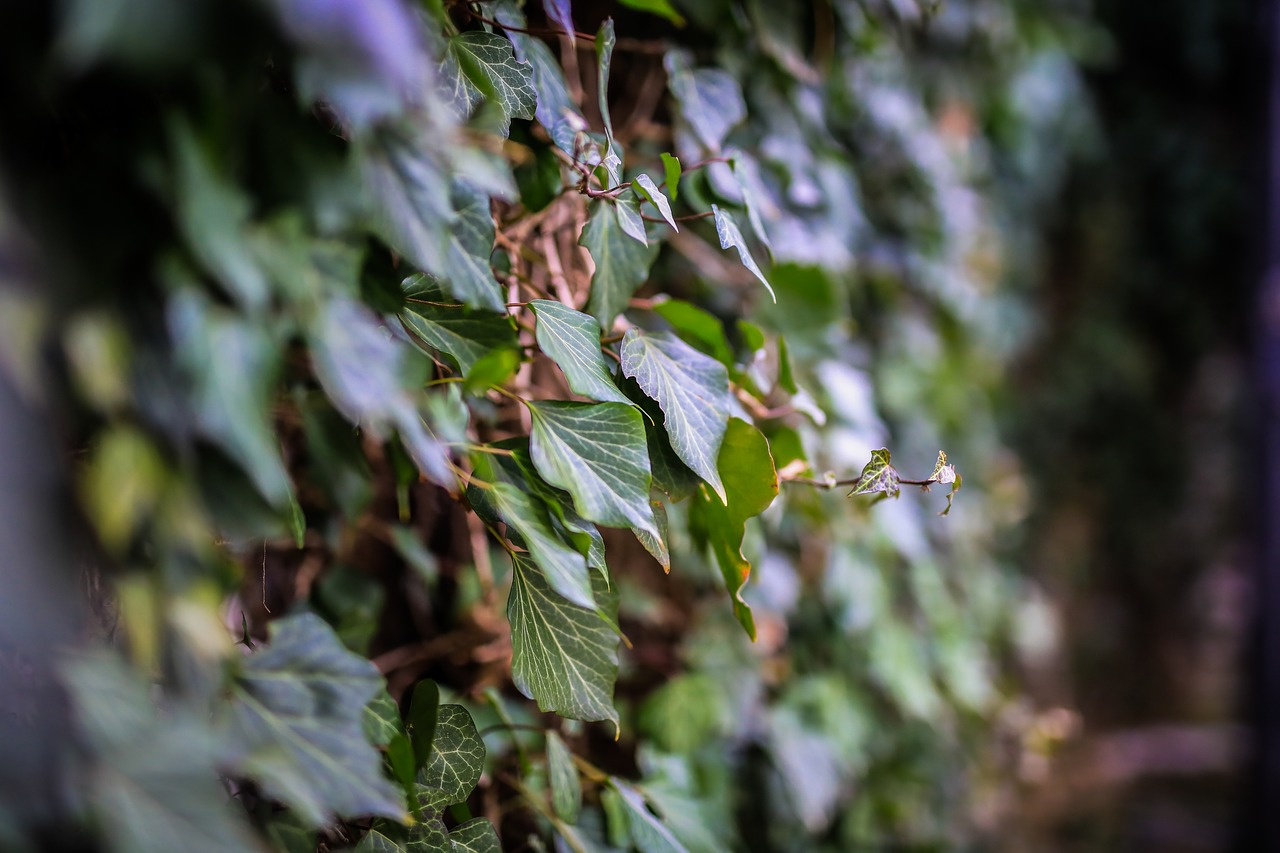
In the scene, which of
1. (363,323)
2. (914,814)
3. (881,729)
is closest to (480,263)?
(363,323)

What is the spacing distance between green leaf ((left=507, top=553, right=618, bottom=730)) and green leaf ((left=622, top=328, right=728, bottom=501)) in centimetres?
11

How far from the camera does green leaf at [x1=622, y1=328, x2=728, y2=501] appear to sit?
0.46 m

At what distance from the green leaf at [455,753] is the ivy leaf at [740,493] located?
18 centimetres

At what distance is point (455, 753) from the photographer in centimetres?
49

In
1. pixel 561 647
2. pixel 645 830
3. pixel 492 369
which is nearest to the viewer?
pixel 492 369

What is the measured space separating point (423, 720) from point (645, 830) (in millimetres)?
204

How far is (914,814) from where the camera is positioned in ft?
3.84

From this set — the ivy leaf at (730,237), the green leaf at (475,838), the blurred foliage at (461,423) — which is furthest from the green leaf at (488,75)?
the green leaf at (475,838)

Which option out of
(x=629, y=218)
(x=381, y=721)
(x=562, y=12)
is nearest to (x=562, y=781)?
(x=381, y=721)

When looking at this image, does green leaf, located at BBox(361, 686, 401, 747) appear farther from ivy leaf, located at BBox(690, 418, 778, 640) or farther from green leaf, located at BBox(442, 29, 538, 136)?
green leaf, located at BBox(442, 29, 538, 136)

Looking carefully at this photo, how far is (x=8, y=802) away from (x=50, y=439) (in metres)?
0.12

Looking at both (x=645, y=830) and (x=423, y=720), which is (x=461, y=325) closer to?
(x=423, y=720)

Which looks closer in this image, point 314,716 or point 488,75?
point 314,716

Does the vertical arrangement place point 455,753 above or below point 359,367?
below
